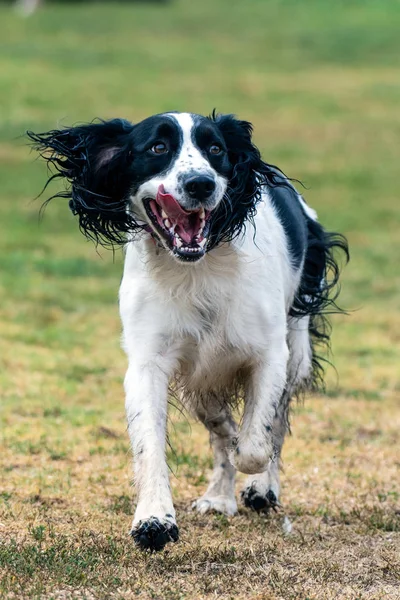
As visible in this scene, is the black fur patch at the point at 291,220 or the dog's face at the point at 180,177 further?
the black fur patch at the point at 291,220

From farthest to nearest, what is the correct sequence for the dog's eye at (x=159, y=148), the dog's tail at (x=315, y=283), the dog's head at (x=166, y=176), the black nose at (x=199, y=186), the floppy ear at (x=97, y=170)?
the dog's tail at (x=315, y=283), the floppy ear at (x=97, y=170), the dog's eye at (x=159, y=148), the dog's head at (x=166, y=176), the black nose at (x=199, y=186)

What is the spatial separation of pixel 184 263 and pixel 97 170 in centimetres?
66

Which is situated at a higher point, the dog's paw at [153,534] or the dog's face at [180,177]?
the dog's face at [180,177]

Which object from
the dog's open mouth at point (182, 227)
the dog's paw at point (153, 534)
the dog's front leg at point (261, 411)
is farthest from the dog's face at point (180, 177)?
the dog's paw at point (153, 534)

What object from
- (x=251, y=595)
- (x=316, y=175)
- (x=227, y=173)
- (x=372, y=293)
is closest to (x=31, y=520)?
(x=251, y=595)

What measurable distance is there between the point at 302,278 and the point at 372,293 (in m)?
7.30

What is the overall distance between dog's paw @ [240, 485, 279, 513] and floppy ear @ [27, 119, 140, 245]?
57.7 inches

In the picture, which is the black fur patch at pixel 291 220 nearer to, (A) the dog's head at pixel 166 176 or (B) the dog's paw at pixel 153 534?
(A) the dog's head at pixel 166 176

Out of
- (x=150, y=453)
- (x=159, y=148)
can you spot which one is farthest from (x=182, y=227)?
(x=150, y=453)

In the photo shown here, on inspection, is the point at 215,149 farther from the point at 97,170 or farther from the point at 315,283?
the point at 315,283

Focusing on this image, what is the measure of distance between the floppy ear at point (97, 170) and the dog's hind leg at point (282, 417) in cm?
131

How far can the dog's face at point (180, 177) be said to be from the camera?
4.60m

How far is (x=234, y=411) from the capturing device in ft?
18.8

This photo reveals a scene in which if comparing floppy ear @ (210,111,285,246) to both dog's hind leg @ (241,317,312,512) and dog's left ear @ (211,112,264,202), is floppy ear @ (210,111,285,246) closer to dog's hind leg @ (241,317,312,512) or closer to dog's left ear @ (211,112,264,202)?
dog's left ear @ (211,112,264,202)
